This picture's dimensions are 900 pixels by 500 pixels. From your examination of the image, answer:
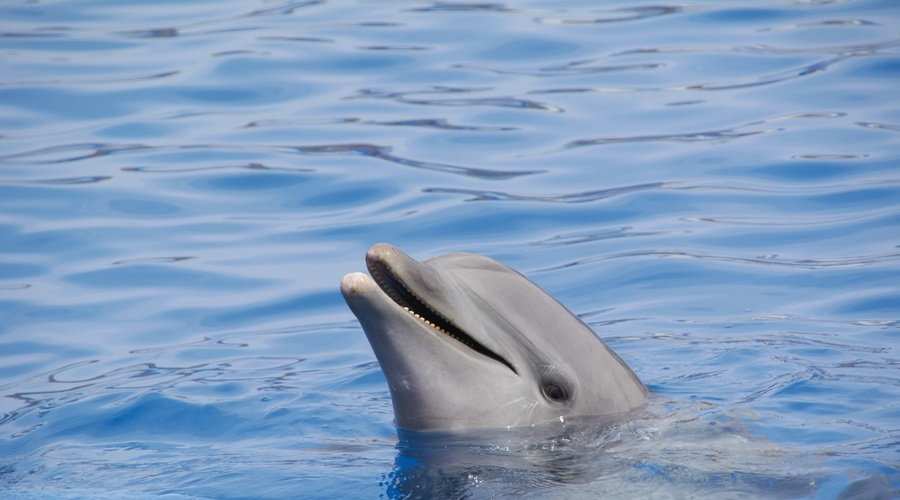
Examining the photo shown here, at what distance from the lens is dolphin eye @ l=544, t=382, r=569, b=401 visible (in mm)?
5355

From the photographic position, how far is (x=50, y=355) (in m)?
8.77

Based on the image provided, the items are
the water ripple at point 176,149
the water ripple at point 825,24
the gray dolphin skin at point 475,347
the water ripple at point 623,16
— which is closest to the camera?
the gray dolphin skin at point 475,347

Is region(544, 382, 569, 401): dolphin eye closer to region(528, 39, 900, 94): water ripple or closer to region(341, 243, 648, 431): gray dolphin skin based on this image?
region(341, 243, 648, 431): gray dolphin skin

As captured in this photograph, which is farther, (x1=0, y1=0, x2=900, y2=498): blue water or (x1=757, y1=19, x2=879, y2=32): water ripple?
(x1=757, y1=19, x2=879, y2=32): water ripple

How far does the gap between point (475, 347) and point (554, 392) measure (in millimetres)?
438

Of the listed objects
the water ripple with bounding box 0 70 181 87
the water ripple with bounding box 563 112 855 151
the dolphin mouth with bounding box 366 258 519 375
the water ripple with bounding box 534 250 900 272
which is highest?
the dolphin mouth with bounding box 366 258 519 375

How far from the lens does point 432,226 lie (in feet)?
35.1

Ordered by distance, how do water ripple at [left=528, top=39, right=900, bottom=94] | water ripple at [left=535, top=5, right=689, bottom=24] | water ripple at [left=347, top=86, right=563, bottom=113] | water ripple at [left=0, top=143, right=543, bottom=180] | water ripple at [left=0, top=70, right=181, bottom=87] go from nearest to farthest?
water ripple at [left=0, top=143, right=543, bottom=180]
water ripple at [left=347, top=86, right=563, bottom=113]
water ripple at [left=528, top=39, right=900, bottom=94]
water ripple at [left=0, top=70, right=181, bottom=87]
water ripple at [left=535, top=5, right=689, bottom=24]

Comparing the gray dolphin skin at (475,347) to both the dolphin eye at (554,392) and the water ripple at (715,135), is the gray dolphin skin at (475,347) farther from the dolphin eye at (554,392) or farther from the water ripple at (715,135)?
the water ripple at (715,135)

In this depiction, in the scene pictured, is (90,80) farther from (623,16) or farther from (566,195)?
(623,16)

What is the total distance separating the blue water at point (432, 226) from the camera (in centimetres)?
578

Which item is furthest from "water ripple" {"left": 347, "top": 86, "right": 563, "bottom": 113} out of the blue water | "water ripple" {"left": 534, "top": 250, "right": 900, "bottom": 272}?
"water ripple" {"left": 534, "top": 250, "right": 900, "bottom": 272}

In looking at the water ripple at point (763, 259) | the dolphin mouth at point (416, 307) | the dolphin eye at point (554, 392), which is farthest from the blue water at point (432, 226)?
the dolphin mouth at point (416, 307)

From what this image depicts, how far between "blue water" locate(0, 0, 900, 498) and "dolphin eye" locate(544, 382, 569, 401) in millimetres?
137
